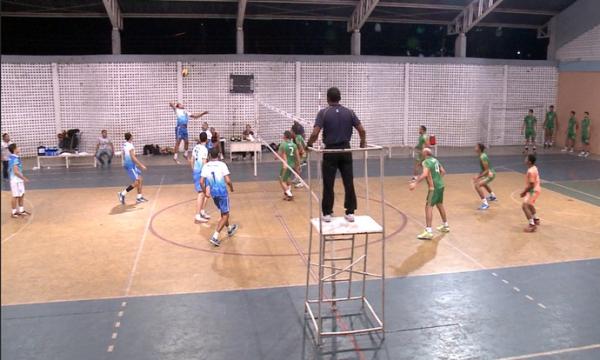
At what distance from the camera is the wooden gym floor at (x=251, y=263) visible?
689 cm

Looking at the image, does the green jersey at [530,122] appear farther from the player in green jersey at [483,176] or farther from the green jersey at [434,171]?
the green jersey at [434,171]

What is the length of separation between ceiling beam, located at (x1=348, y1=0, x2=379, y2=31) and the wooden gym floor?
29.3 ft

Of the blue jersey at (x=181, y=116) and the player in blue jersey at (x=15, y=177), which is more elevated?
the blue jersey at (x=181, y=116)

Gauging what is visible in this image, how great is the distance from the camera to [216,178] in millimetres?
10609

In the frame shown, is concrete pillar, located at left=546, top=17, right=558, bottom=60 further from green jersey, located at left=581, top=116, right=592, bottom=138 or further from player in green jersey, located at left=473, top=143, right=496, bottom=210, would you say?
player in green jersey, located at left=473, top=143, right=496, bottom=210

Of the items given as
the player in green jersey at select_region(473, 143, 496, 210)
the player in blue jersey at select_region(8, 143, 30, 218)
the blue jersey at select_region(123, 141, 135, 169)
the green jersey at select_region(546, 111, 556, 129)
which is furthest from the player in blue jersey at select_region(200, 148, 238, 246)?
the green jersey at select_region(546, 111, 556, 129)

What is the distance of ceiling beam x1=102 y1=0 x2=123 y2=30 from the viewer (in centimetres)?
2071

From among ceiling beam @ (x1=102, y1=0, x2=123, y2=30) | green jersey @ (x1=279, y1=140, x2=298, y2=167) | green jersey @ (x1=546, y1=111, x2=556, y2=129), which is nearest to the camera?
green jersey @ (x1=279, y1=140, x2=298, y2=167)

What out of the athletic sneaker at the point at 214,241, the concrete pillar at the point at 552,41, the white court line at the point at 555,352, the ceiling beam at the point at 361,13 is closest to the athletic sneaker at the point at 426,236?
the athletic sneaker at the point at 214,241

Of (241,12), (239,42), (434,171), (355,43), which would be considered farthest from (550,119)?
(434,171)

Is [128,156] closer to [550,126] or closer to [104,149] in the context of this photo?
[104,149]

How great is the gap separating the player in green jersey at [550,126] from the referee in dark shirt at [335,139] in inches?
784

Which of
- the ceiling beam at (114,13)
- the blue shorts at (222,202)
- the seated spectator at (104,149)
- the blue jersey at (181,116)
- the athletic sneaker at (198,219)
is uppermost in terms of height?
the ceiling beam at (114,13)

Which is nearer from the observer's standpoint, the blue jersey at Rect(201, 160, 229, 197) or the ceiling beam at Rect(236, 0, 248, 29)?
the blue jersey at Rect(201, 160, 229, 197)
